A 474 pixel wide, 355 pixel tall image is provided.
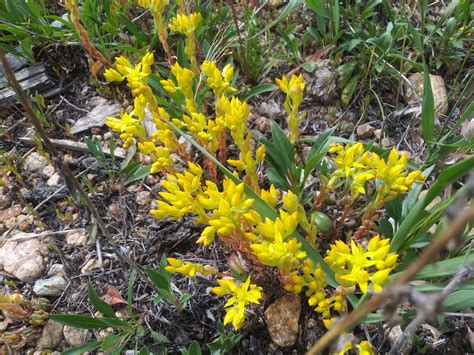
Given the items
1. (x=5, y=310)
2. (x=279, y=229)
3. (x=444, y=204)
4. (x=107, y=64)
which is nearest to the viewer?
(x=279, y=229)

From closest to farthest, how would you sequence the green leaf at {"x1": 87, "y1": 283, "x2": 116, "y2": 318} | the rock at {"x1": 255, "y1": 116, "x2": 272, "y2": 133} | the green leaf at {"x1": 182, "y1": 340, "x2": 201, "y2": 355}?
the green leaf at {"x1": 182, "y1": 340, "x2": 201, "y2": 355}
the green leaf at {"x1": 87, "y1": 283, "x2": 116, "y2": 318}
the rock at {"x1": 255, "y1": 116, "x2": 272, "y2": 133}

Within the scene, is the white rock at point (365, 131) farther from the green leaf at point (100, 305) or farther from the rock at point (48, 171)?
the rock at point (48, 171)

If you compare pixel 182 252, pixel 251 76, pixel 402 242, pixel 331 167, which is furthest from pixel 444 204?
pixel 251 76

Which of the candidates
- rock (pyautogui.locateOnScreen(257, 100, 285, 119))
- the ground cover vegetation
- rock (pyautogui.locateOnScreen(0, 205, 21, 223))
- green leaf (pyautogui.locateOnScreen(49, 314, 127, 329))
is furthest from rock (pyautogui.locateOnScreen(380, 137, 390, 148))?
rock (pyautogui.locateOnScreen(0, 205, 21, 223))

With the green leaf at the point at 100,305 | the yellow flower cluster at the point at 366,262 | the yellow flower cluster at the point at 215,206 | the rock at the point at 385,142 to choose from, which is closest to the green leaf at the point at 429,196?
the yellow flower cluster at the point at 366,262

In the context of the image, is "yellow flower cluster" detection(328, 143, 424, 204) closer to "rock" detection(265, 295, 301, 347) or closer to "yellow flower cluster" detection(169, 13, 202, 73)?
"rock" detection(265, 295, 301, 347)

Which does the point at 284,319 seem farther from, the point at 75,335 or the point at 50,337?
the point at 50,337

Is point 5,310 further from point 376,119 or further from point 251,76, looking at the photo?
point 376,119
